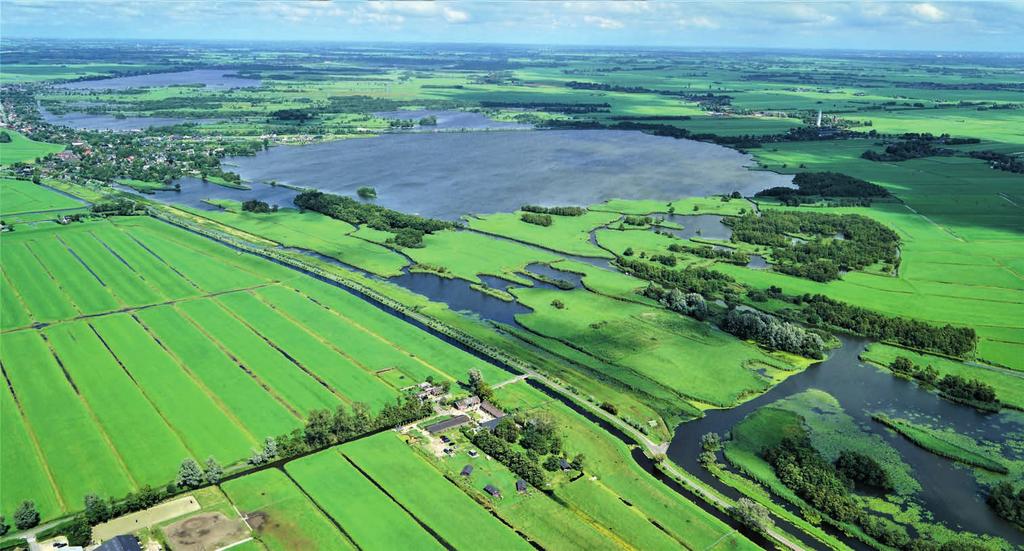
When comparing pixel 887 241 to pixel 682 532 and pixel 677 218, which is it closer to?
pixel 677 218

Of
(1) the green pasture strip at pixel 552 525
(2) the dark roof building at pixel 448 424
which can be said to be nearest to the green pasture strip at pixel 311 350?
(2) the dark roof building at pixel 448 424

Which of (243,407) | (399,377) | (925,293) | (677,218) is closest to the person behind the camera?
(243,407)

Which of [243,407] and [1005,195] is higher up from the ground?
[1005,195]

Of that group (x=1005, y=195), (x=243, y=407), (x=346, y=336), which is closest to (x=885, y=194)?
(x=1005, y=195)

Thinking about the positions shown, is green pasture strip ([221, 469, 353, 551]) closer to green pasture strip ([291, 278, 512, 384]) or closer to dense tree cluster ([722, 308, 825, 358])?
green pasture strip ([291, 278, 512, 384])

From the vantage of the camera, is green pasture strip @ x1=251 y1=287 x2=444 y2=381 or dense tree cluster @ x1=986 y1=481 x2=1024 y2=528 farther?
green pasture strip @ x1=251 y1=287 x2=444 y2=381

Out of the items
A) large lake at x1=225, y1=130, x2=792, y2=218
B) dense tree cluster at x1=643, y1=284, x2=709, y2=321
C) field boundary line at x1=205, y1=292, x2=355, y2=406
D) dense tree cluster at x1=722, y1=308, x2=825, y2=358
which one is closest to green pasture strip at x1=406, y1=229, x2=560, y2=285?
large lake at x1=225, y1=130, x2=792, y2=218
